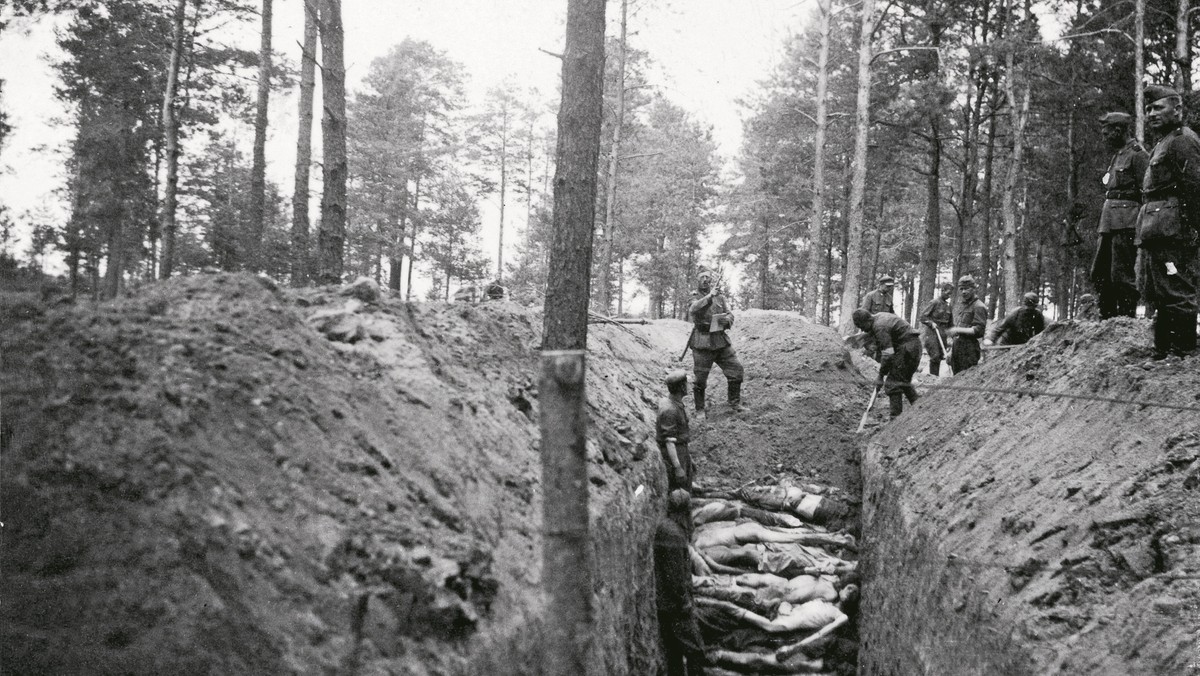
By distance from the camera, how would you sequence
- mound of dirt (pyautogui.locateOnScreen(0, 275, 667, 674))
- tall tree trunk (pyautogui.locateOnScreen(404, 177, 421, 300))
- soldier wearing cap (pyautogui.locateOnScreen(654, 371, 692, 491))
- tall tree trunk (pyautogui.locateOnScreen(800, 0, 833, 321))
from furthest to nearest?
tall tree trunk (pyautogui.locateOnScreen(404, 177, 421, 300)) < tall tree trunk (pyautogui.locateOnScreen(800, 0, 833, 321)) < soldier wearing cap (pyautogui.locateOnScreen(654, 371, 692, 491)) < mound of dirt (pyautogui.locateOnScreen(0, 275, 667, 674))

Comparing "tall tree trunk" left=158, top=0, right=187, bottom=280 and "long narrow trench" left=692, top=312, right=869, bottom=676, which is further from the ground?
"tall tree trunk" left=158, top=0, right=187, bottom=280

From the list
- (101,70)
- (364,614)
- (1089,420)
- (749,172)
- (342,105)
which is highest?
(749,172)

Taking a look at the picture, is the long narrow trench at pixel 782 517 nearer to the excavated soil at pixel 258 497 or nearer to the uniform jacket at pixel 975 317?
the excavated soil at pixel 258 497

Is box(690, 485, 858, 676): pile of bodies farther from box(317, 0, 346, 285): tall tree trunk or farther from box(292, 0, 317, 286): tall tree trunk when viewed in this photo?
box(292, 0, 317, 286): tall tree trunk

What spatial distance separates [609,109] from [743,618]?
62.3 ft

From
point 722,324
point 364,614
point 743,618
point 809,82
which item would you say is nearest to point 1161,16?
point 809,82

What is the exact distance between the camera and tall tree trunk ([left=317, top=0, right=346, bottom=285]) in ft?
25.2

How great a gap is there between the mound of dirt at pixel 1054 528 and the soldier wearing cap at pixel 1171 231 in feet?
0.99

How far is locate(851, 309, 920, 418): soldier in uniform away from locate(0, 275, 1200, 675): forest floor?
3887 millimetres

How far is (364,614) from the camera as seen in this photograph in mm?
2680

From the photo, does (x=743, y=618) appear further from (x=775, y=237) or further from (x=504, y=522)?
(x=775, y=237)

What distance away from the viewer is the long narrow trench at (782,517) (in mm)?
6828

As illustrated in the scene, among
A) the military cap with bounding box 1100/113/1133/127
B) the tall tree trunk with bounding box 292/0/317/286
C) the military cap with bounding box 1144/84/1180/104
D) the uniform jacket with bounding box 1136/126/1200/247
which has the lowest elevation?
the uniform jacket with bounding box 1136/126/1200/247

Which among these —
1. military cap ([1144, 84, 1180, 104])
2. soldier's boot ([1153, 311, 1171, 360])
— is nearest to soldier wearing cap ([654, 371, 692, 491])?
soldier's boot ([1153, 311, 1171, 360])
